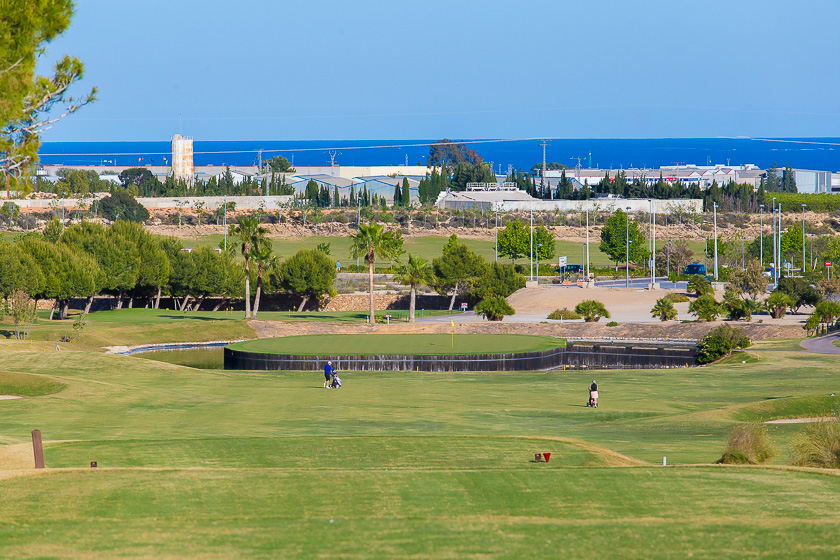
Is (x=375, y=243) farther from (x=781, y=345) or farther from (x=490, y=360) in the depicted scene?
(x=781, y=345)

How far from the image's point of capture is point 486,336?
59562mm

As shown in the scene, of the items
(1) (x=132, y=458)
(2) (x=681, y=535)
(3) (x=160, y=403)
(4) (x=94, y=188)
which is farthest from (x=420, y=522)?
(4) (x=94, y=188)

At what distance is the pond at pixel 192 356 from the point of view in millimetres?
54969

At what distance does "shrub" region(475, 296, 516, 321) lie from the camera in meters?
69.6

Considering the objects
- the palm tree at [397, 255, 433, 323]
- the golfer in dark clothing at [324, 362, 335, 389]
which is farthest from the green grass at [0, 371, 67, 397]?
the palm tree at [397, 255, 433, 323]

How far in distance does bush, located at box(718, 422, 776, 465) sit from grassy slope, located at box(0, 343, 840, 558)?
1.12 m

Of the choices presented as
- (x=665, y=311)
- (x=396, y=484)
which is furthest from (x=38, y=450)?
(x=665, y=311)

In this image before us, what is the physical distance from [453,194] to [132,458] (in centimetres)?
14349

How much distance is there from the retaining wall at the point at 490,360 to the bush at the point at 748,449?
28.5 m

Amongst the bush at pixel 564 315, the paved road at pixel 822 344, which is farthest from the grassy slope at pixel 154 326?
the paved road at pixel 822 344

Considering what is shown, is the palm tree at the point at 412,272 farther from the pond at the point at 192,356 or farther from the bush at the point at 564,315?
the pond at the point at 192,356

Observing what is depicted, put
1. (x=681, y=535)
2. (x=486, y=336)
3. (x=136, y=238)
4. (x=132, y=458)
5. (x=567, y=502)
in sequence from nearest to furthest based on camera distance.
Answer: (x=681, y=535) → (x=567, y=502) → (x=132, y=458) → (x=486, y=336) → (x=136, y=238)

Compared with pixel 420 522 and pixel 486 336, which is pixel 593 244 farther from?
pixel 420 522

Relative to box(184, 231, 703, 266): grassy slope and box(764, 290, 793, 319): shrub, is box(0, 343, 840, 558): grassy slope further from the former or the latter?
box(184, 231, 703, 266): grassy slope
